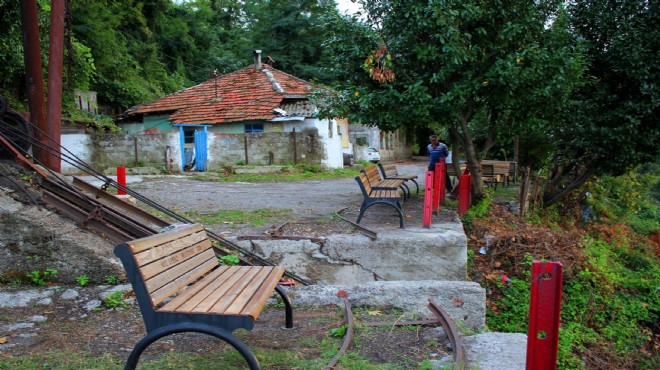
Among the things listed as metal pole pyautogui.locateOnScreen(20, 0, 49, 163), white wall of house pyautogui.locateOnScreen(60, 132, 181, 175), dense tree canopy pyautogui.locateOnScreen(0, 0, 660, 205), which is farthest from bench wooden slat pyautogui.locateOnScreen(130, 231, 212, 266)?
white wall of house pyautogui.locateOnScreen(60, 132, 181, 175)

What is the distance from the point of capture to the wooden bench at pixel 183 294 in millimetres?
2709

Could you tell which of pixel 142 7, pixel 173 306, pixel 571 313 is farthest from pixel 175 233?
pixel 142 7

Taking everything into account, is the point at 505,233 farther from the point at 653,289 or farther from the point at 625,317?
the point at 653,289

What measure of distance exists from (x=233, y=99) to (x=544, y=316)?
2146cm

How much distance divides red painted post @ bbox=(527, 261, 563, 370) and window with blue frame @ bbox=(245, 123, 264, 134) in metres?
19.2

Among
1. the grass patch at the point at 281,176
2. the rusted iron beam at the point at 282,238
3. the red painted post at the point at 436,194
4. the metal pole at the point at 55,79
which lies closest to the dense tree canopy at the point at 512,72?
the red painted post at the point at 436,194

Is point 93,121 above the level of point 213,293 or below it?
above

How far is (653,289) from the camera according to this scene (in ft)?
26.7

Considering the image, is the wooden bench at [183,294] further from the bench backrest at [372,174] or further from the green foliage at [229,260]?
the bench backrest at [372,174]

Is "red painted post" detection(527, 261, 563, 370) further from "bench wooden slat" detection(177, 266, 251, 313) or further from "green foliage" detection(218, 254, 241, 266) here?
"green foliage" detection(218, 254, 241, 266)

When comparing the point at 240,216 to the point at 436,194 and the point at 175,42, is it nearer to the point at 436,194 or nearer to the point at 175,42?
the point at 436,194

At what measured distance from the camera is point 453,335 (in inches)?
143

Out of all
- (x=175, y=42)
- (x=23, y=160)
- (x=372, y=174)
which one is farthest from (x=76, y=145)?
(x=175, y=42)

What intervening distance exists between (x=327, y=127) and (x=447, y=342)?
58.5ft
